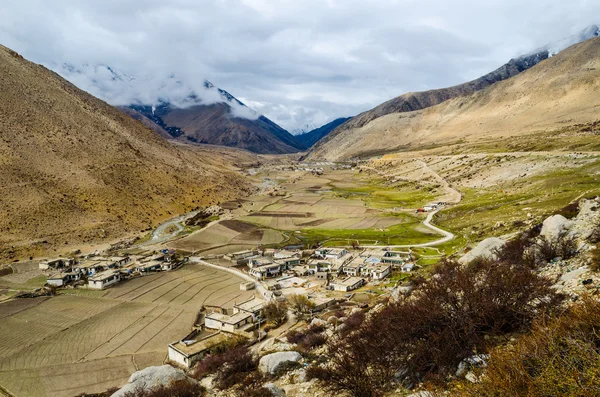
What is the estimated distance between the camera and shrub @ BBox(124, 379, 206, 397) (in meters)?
16.5

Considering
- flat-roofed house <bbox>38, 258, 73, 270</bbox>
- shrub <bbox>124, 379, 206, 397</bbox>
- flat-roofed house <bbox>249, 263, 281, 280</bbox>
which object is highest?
flat-roofed house <bbox>38, 258, 73, 270</bbox>

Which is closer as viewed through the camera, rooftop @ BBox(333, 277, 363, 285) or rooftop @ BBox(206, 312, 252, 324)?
rooftop @ BBox(206, 312, 252, 324)

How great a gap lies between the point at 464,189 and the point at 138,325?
325 ft

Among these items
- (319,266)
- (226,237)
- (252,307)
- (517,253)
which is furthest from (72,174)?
(517,253)

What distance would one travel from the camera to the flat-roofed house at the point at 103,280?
160 ft

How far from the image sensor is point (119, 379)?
2772cm

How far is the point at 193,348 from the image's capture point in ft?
98.4

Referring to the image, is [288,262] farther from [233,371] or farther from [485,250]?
[233,371]

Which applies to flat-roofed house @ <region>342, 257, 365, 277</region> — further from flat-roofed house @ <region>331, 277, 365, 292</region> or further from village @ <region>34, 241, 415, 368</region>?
flat-roofed house @ <region>331, 277, 365, 292</region>

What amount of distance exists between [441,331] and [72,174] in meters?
103

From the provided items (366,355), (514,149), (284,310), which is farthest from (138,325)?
(514,149)

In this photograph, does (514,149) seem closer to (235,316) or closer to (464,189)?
(464,189)

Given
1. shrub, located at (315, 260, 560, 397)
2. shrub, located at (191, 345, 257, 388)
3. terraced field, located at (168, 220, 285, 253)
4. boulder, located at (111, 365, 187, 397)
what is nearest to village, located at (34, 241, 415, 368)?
terraced field, located at (168, 220, 285, 253)

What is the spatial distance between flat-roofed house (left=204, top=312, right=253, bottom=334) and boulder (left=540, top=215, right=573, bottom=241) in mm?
26404
